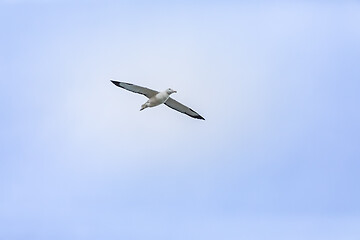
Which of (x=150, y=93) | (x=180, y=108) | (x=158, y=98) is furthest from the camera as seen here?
(x=180, y=108)

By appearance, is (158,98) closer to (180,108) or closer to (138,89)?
(138,89)

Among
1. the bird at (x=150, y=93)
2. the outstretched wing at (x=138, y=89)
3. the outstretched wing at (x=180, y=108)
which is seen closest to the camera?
the bird at (x=150, y=93)

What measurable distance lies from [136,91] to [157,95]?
195 cm

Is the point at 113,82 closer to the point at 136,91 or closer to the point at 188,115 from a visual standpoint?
the point at 136,91

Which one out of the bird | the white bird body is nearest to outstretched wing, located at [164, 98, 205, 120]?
the bird

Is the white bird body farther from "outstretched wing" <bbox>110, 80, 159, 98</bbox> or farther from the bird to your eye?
"outstretched wing" <bbox>110, 80, 159, 98</bbox>

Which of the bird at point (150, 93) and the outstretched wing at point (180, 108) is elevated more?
the outstretched wing at point (180, 108)

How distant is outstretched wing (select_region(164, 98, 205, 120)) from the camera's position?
2768 inches

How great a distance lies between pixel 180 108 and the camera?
7112cm

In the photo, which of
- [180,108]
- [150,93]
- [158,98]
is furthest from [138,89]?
[180,108]

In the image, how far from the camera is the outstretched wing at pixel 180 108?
70312 mm

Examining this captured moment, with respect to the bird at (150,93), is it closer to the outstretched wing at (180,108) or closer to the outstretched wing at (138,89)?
the outstretched wing at (138,89)

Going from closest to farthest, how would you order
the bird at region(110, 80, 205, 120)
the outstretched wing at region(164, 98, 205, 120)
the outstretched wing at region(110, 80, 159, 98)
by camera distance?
1. the bird at region(110, 80, 205, 120)
2. the outstretched wing at region(110, 80, 159, 98)
3. the outstretched wing at region(164, 98, 205, 120)

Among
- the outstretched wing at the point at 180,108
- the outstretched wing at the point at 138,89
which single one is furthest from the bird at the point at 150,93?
the outstretched wing at the point at 180,108
